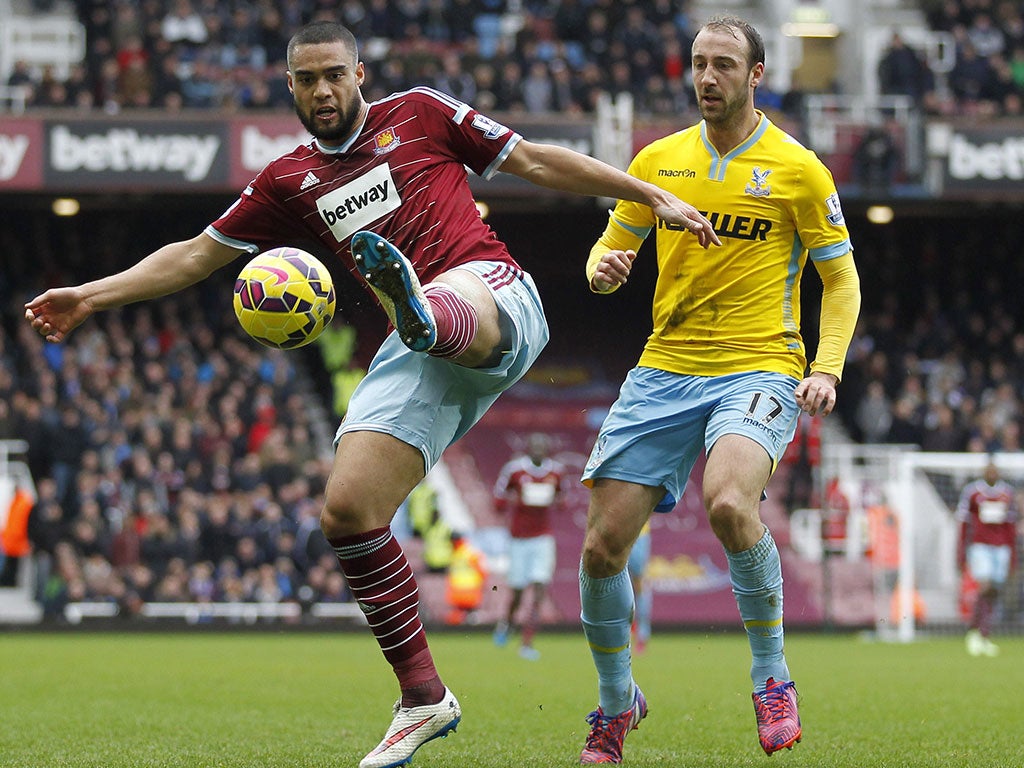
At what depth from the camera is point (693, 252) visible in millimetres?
5961

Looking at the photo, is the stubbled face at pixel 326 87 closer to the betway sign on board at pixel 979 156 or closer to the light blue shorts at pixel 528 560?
the light blue shorts at pixel 528 560

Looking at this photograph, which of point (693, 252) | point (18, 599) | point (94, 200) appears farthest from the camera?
point (94, 200)

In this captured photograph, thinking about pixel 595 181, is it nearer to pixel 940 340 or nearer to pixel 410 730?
pixel 410 730

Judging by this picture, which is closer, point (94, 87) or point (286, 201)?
point (286, 201)

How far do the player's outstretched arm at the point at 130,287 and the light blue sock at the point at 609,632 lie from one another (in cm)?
179

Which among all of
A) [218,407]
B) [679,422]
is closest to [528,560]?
[218,407]

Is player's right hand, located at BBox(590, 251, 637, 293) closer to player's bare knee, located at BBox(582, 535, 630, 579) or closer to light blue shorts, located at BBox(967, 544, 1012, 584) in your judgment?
player's bare knee, located at BBox(582, 535, 630, 579)

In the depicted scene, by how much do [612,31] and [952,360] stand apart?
23.2 ft

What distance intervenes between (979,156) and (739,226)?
1642 cm

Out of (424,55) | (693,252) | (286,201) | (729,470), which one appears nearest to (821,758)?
(729,470)

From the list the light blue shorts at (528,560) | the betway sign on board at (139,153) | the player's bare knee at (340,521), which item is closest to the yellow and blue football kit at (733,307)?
the player's bare knee at (340,521)

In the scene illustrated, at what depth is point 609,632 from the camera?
5879mm

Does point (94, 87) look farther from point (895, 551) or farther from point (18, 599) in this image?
point (895, 551)

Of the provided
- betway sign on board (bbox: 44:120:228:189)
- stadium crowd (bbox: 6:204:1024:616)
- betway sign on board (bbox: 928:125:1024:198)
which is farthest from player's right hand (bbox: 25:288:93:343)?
betway sign on board (bbox: 928:125:1024:198)
